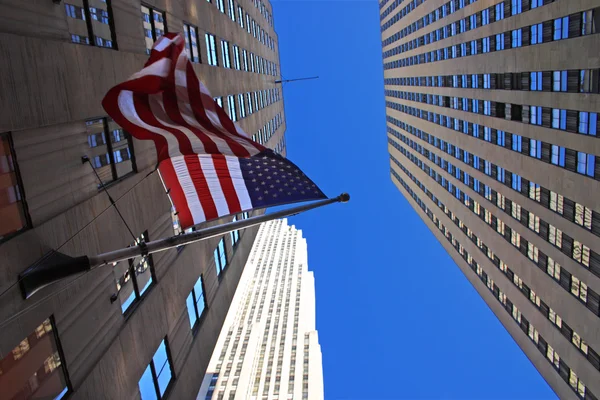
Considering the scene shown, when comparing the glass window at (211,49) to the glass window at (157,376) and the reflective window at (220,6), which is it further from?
the glass window at (157,376)

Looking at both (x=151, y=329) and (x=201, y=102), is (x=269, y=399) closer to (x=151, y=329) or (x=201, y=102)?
(x=151, y=329)

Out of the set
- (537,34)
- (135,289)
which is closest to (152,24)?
(135,289)

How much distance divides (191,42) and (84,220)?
52.4 feet

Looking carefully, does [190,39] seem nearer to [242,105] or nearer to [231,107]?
[231,107]

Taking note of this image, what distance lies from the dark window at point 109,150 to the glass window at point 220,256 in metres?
11.0

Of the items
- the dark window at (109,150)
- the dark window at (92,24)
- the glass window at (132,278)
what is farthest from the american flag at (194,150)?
the glass window at (132,278)

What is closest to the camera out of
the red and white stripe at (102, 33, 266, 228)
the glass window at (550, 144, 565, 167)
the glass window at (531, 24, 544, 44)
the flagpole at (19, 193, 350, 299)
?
the flagpole at (19, 193, 350, 299)

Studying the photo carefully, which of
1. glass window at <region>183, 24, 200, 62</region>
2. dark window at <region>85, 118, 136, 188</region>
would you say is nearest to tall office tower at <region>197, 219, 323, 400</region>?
glass window at <region>183, 24, 200, 62</region>

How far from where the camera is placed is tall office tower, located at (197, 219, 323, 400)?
9975 cm

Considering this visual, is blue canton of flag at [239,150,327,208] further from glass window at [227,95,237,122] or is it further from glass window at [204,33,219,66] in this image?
glass window at [227,95,237,122]

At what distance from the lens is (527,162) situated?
3894 centimetres

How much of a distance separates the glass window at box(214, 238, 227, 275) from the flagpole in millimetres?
16022

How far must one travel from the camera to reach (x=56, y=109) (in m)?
12.7

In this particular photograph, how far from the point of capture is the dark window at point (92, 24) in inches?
566
